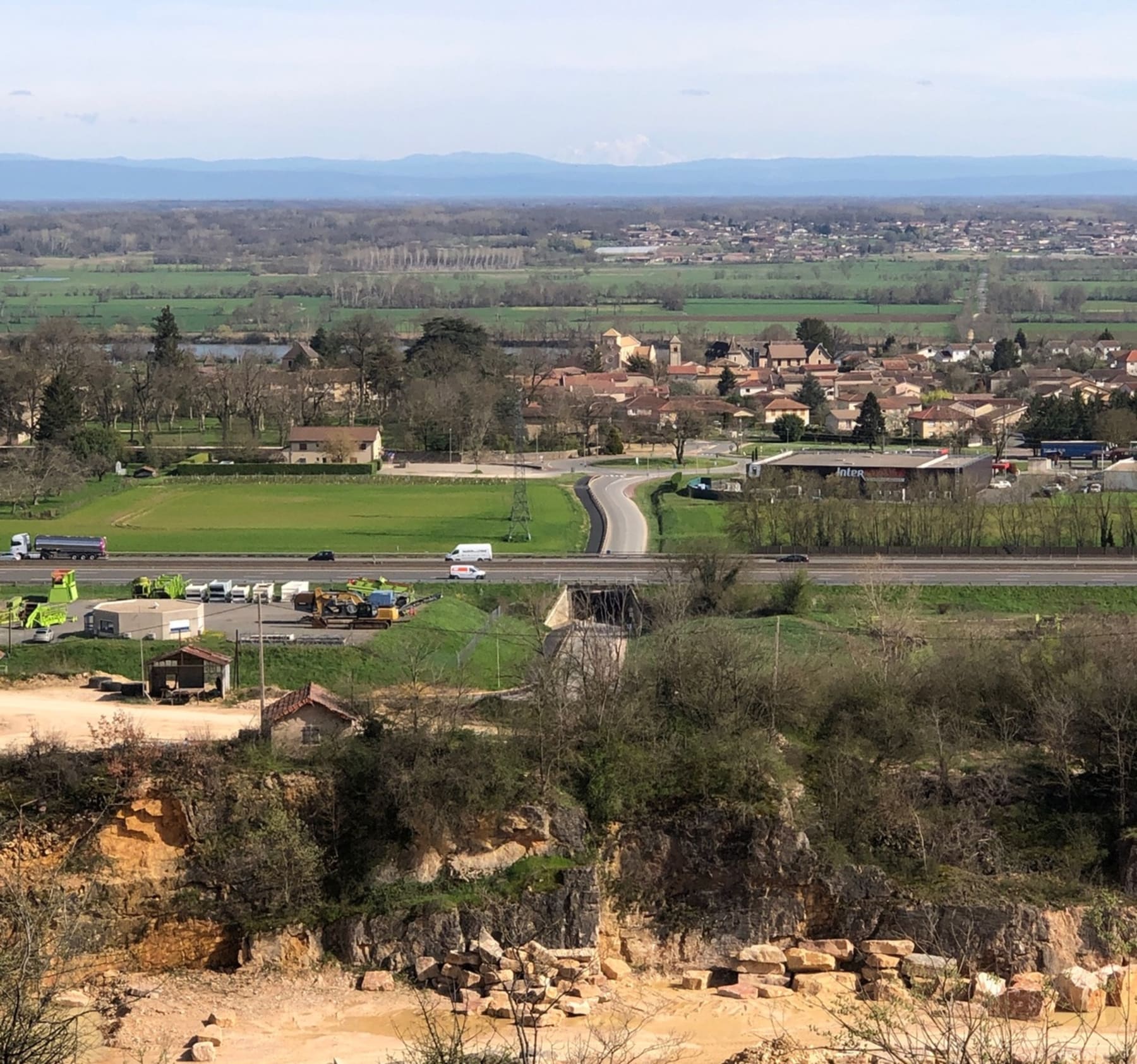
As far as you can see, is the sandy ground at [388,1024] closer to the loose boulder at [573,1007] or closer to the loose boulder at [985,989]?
A: the loose boulder at [573,1007]

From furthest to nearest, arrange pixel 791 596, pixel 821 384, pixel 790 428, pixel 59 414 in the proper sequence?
pixel 821 384 < pixel 790 428 < pixel 59 414 < pixel 791 596

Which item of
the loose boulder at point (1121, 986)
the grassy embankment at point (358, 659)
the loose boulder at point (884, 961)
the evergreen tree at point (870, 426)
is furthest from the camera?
the evergreen tree at point (870, 426)

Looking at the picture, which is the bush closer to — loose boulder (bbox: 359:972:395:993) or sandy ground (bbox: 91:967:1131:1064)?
sandy ground (bbox: 91:967:1131:1064)

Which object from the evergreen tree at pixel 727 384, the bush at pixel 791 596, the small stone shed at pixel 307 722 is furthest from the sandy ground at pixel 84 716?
the evergreen tree at pixel 727 384

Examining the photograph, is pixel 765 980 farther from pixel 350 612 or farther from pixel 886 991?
pixel 350 612

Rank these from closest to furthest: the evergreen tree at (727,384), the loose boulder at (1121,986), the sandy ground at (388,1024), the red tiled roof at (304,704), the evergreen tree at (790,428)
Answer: the sandy ground at (388,1024) < the loose boulder at (1121,986) < the red tiled roof at (304,704) < the evergreen tree at (790,428) < the evergreen tree at (727,384)

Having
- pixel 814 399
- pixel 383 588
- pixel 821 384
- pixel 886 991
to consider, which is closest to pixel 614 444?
pixel 814 399
